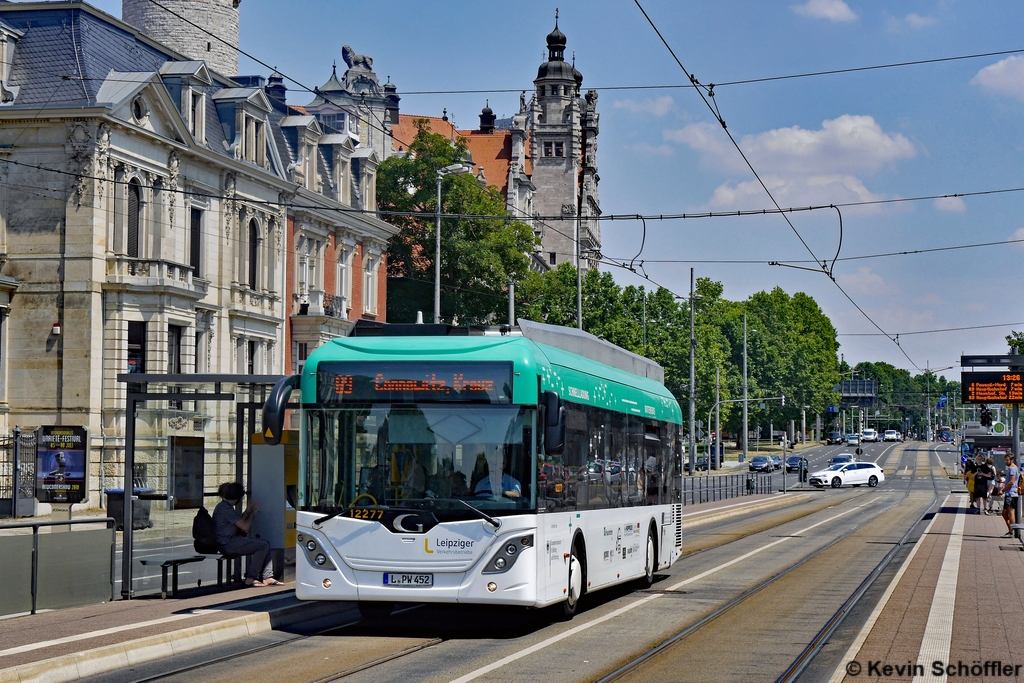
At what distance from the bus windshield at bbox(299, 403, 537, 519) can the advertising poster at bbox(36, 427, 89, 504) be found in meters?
15.3

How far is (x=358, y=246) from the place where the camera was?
180 feet

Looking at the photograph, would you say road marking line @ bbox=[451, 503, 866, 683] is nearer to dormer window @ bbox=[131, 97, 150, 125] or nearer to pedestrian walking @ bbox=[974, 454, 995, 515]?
pedestrian walking @ bbox=[974, 454, 995, 515]

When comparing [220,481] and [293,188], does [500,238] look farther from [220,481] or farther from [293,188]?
[220,481]

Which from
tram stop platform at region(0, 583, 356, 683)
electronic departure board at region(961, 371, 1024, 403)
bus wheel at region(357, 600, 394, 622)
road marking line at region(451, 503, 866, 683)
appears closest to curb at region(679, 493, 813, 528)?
electronic departure board at region(961, 371, 1024, 403)

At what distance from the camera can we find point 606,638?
1279 centimetres

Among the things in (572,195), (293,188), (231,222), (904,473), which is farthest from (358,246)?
(572,195)

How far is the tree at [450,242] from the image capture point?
65250 millimetres

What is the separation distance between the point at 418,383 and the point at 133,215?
2764 cm

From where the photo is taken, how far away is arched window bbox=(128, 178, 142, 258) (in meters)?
38.1

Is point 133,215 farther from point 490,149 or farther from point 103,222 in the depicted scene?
point 490,149

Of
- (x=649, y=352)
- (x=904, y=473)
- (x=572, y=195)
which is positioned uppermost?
(x=572, y=195)

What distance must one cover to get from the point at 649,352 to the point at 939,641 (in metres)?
73.4

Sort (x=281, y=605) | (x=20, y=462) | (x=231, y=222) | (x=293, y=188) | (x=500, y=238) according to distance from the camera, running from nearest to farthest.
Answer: (x=281, y=605), (x=20, y=462), (x=231, y=222), (x=293, y=188), (x=500, y=238)

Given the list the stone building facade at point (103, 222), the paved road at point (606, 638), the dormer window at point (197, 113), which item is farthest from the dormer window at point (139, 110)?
the paved road at point (606, 638)
